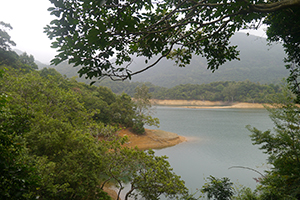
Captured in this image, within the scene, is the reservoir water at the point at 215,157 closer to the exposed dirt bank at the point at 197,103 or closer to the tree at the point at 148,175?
the tree at the point at 148,175

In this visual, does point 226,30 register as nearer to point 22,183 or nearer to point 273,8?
point 273,8

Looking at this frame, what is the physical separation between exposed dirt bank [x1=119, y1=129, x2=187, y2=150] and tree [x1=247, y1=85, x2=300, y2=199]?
28.3 feet

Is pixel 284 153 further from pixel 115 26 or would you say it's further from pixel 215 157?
pixel 215 157

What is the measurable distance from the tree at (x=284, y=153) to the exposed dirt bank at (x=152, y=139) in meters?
8.61

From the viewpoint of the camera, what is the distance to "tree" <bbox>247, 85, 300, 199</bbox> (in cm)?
327

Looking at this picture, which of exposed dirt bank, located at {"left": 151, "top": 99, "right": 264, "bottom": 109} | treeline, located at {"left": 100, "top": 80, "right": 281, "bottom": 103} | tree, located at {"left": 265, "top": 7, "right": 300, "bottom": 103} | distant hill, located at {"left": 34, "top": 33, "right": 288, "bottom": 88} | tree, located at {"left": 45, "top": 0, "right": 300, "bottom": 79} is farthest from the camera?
distant hill, located at {"left": 34, "top": 33, "right": 288, "bottom": 88}

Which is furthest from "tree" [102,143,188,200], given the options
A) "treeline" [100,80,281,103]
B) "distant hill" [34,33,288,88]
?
"distant hill" [34,33,288,88]

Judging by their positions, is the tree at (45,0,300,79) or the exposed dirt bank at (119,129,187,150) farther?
the exposed dirt bank at (119,129,187,150)

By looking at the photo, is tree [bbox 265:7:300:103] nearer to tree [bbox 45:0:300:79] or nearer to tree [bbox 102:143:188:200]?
tree [bbox 45:0:300:79]

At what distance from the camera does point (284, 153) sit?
168 inches

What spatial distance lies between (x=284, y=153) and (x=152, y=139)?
10.0 meters

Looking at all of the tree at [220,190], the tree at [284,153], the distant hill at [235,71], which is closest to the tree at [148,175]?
the tree at [220,190]

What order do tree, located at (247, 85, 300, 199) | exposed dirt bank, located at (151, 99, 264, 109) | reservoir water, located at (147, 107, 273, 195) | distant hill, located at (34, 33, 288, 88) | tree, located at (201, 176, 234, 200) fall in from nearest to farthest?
1. tree, located at (247, 85, 300, 199)
2. tree, located at (201, 176, 234, 200)
3. reservoir water, located at (147, 107, 273, 195)
4. exposed dirt bank, located at (151, 99, 264, 109)
5. distant hill, located at (34, 33, 288, 88)

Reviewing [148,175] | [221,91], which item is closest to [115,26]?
[148,175]
